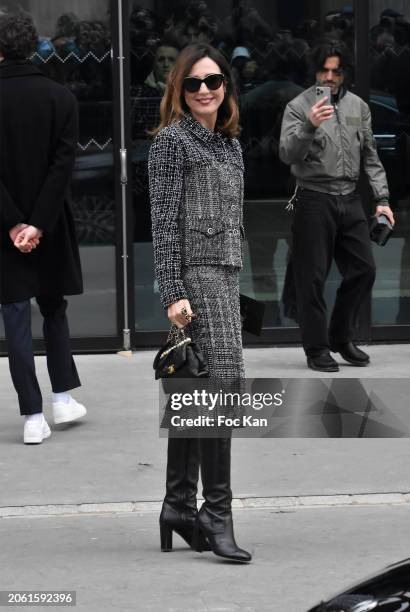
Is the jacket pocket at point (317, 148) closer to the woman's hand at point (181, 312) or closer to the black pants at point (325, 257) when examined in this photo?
the black pants at point (325, 257)

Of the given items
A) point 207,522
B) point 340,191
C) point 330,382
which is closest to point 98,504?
point 207,522

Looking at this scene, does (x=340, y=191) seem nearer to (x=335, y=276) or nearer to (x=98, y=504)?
(x=335, y=276)

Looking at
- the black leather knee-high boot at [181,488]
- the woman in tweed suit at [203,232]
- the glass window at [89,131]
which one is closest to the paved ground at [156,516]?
the black leather knee-high boot at [181,488]

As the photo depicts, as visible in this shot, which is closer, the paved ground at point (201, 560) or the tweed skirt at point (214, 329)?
the paved ground at point (201, 560)

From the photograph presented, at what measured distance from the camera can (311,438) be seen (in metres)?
7.48

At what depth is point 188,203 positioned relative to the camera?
5359mm

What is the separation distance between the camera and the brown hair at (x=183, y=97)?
17.7 feet

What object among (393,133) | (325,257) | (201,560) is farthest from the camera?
(393,133)

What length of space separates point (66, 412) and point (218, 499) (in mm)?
2330

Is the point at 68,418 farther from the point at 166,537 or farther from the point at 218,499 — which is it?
the point at 218,499

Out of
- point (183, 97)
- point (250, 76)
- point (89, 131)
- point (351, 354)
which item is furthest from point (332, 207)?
point (183, 97)

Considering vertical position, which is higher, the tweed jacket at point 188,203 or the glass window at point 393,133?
the tweed jacket at point 188,203

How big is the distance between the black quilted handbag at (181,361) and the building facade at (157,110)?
166 inches

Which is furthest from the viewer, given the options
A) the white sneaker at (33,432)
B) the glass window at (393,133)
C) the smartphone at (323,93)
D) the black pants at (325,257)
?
the glass window at (393,133)
